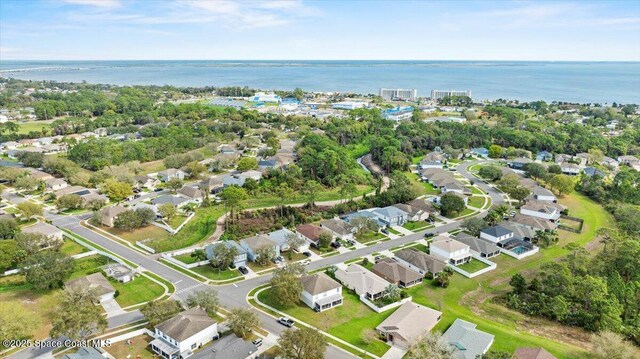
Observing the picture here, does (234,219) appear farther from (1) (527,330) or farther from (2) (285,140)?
(2) (285,140)

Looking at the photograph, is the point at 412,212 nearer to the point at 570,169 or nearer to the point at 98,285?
the point at 98,285

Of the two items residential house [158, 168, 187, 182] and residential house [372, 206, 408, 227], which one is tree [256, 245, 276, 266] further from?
residential house [158, 168, 187, 182]

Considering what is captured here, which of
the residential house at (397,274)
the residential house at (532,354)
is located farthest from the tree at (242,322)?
the residential house at (532,354)

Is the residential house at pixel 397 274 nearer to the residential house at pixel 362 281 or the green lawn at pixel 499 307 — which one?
the green lawn at pixel 499 307

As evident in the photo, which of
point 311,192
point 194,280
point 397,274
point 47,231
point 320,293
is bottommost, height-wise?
point 194,280

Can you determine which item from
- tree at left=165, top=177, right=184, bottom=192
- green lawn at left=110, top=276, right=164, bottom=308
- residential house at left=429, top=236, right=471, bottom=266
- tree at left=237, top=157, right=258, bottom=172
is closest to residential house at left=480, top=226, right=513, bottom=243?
residential house at left=429, top=236, right=471, bottom=266

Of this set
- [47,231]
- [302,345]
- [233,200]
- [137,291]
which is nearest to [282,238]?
[233,200]
